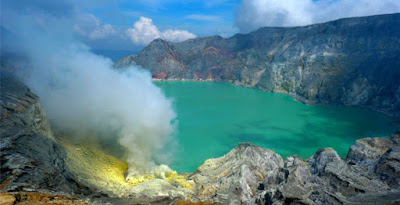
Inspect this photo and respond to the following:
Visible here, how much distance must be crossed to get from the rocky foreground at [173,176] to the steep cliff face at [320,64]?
5012 centimetres

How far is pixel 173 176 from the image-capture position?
24938 mm

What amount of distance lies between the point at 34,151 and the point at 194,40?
142 metres

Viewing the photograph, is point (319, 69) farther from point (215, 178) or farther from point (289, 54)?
point (215, 178)

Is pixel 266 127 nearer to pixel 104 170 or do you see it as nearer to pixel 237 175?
pixel 237 175

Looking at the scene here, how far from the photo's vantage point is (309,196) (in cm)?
1583

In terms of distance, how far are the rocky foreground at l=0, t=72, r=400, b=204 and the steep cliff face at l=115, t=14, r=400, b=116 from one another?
5012 cm

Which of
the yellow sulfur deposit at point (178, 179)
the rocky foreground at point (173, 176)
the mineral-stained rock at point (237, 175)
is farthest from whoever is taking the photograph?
the yellow sulfur deposit at point (178, 179)

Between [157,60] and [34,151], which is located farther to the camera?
[157,60]

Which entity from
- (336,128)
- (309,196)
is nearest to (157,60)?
(336,128)

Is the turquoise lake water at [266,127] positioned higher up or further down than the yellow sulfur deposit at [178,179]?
higher up

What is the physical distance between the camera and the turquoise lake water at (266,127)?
36.7m

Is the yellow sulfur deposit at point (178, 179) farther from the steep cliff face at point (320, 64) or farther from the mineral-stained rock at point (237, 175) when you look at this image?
the steep cliff face at point (320, 64)

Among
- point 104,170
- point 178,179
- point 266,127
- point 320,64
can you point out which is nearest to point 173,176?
point 178,179

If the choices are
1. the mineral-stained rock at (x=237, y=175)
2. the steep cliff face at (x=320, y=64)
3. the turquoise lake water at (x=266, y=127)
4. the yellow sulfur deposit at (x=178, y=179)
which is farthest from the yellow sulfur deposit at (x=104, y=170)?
the steep cliff face at (x=320, y=64)
